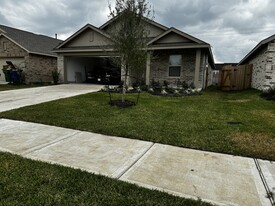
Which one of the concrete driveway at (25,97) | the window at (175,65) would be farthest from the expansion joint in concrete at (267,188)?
the window at (175,65)

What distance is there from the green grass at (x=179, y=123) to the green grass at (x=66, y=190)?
180 cm

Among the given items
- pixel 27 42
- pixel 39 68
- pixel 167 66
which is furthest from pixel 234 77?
pixel 27 42

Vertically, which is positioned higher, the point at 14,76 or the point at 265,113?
the point at 14,76

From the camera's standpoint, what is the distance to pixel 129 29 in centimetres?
738

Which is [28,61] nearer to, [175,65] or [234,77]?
[175,65]

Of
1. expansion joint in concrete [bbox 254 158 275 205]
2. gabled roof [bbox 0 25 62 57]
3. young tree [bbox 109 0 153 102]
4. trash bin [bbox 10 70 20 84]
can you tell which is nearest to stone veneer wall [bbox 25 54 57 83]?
gabled roof [bbox 0 25 62 57]

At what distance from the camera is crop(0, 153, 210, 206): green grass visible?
2.21 meters

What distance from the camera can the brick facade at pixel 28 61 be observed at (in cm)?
1716

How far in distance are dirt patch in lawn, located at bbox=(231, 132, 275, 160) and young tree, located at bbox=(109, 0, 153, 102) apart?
4.57 metres

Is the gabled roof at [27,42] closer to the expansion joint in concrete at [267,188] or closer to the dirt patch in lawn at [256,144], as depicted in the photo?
the dirt patch in lawn at [256,144]

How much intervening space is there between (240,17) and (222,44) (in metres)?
11.1

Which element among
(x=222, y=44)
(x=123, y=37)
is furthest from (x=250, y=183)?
(x=222, y=44)

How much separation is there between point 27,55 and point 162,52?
11.2 metres

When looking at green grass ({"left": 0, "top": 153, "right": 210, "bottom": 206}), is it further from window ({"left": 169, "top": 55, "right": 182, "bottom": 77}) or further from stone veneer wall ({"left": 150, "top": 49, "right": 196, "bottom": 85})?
window ({"left": 169, "top": 55, "right": 182, "bottom": 77})
